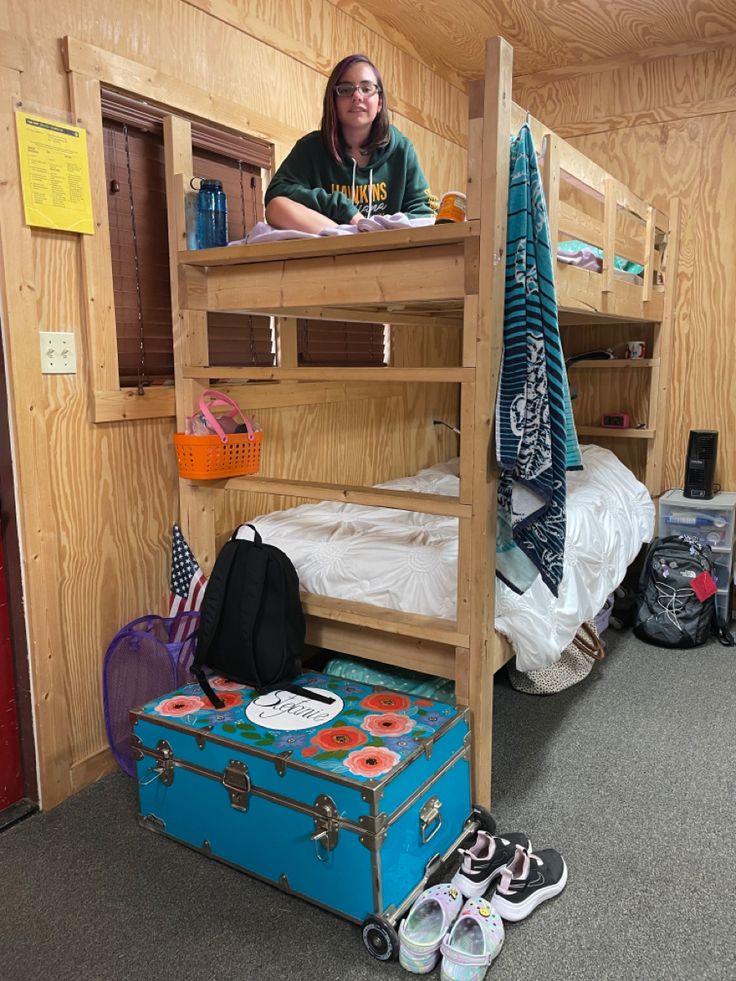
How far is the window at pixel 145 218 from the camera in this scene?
2.23 m

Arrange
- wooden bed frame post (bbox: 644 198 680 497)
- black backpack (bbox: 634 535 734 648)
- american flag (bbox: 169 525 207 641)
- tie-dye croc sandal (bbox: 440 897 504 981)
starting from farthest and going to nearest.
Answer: wooden bed frame post (bbox: 644 198 680 497), black backpack (bbox: 634 535 734 648), american flag (bbox: 169 525 207 641), tie-dye croc sandal (bbox: 440 897 504 981)

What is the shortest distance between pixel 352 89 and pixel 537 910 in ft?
7.41

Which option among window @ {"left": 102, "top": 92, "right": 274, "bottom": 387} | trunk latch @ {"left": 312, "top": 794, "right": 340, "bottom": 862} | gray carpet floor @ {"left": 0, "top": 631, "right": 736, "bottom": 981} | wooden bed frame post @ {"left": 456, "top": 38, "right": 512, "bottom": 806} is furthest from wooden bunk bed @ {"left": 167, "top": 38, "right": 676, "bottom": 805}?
trunk latch @ {"left": 312, "top": 794, "right": 340, "bottom": 862}

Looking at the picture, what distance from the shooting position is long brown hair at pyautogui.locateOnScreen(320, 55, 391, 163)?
229 cm

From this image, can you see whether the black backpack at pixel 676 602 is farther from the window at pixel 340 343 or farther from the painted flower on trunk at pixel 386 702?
the painted flower on trunk at pixel 386 702

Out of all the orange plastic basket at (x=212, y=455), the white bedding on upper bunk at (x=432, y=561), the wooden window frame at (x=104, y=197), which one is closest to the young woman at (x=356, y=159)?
the wooden window frame at (x=104, y=197)

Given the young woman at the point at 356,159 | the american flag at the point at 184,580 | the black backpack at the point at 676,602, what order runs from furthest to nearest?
the black backpack at the point at 676,602, the american flag at the point at 184,580, the young woman at the point at 356,159

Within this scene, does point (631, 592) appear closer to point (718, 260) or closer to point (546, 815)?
point (718, 260)

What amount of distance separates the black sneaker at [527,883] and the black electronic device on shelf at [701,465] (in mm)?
2281

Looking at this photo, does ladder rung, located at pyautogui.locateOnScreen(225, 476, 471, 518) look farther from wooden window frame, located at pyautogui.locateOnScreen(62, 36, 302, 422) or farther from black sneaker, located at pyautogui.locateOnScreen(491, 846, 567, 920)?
black sneaker, located at pyautogui.locateOnScreen(491, 846, 567, 920)

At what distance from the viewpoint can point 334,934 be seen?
1.70m

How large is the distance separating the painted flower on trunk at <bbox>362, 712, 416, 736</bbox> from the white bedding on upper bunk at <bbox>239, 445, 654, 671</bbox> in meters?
0.30

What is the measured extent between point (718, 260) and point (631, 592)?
66.3 inches

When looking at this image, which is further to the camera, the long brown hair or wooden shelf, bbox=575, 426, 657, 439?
wooden shelf, bbox=575, 426, 657, 439
